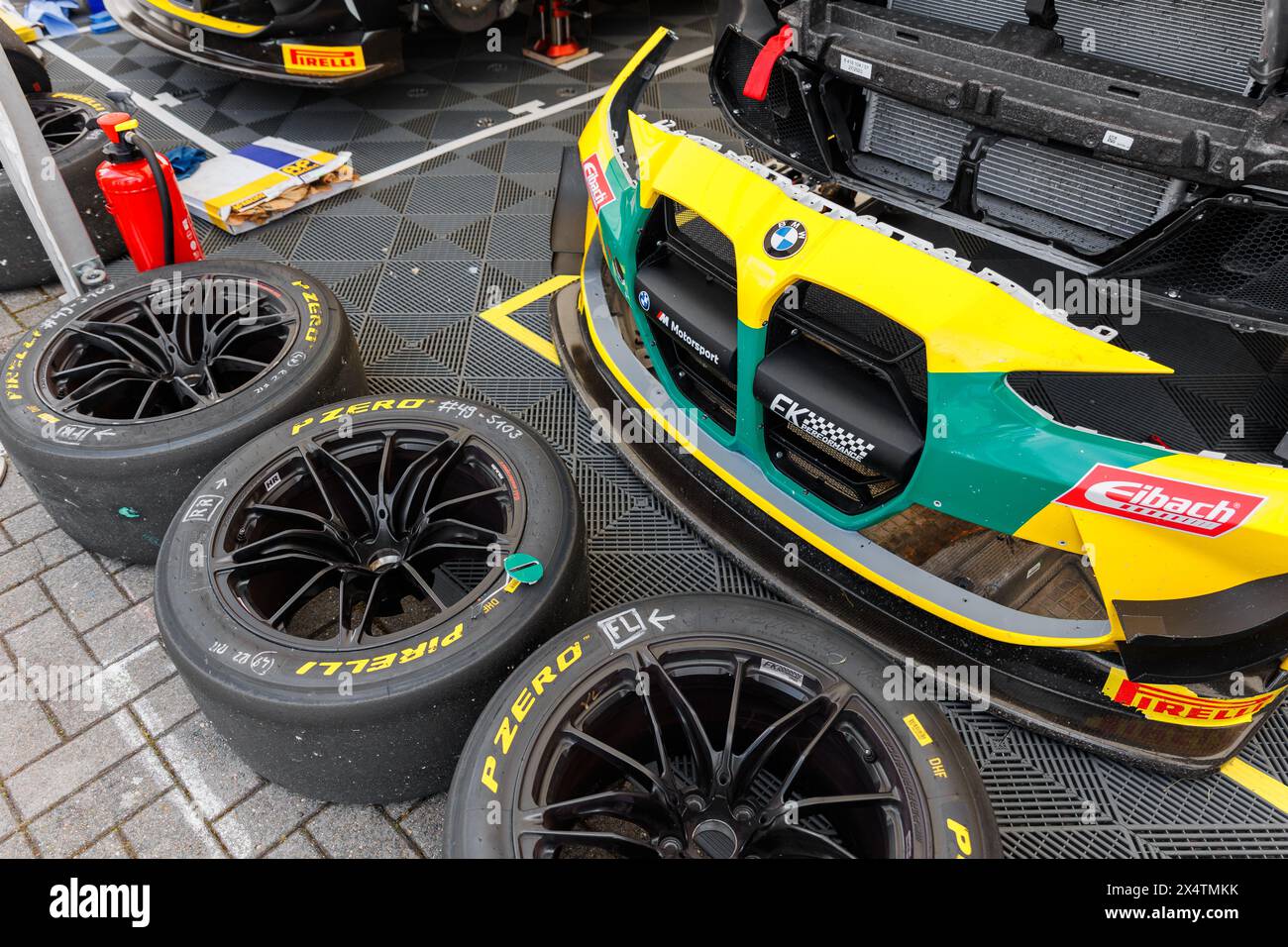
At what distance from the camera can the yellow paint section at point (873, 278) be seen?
214 centimetres

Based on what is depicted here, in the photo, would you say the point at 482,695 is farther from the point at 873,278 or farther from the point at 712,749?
the point at 873,278

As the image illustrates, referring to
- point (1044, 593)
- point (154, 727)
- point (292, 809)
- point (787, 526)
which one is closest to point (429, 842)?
point (292, 809)

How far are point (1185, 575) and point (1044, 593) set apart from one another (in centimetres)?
67

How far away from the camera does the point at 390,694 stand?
2.22m

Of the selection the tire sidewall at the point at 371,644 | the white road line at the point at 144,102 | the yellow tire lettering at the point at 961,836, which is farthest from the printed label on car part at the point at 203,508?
the white road line at the point at 144,102

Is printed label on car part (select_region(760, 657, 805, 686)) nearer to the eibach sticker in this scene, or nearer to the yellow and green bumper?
the yellow and green bumper

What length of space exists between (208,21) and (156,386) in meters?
3.76

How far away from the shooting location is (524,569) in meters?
2.43

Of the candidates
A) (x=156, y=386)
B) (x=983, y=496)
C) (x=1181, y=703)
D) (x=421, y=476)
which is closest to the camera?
(x=983, y=496)

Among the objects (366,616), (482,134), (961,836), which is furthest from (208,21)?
(961,836)

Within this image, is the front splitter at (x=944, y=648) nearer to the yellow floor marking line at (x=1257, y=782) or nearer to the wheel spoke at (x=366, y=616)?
the yellow floor marking line at (x=1257, y=782)

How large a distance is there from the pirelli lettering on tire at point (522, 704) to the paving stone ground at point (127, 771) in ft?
2.07

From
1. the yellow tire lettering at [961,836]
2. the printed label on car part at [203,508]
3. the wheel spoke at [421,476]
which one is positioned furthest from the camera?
the wheel spoke at [421,476]

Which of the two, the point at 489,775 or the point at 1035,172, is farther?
the point at 1035,172
